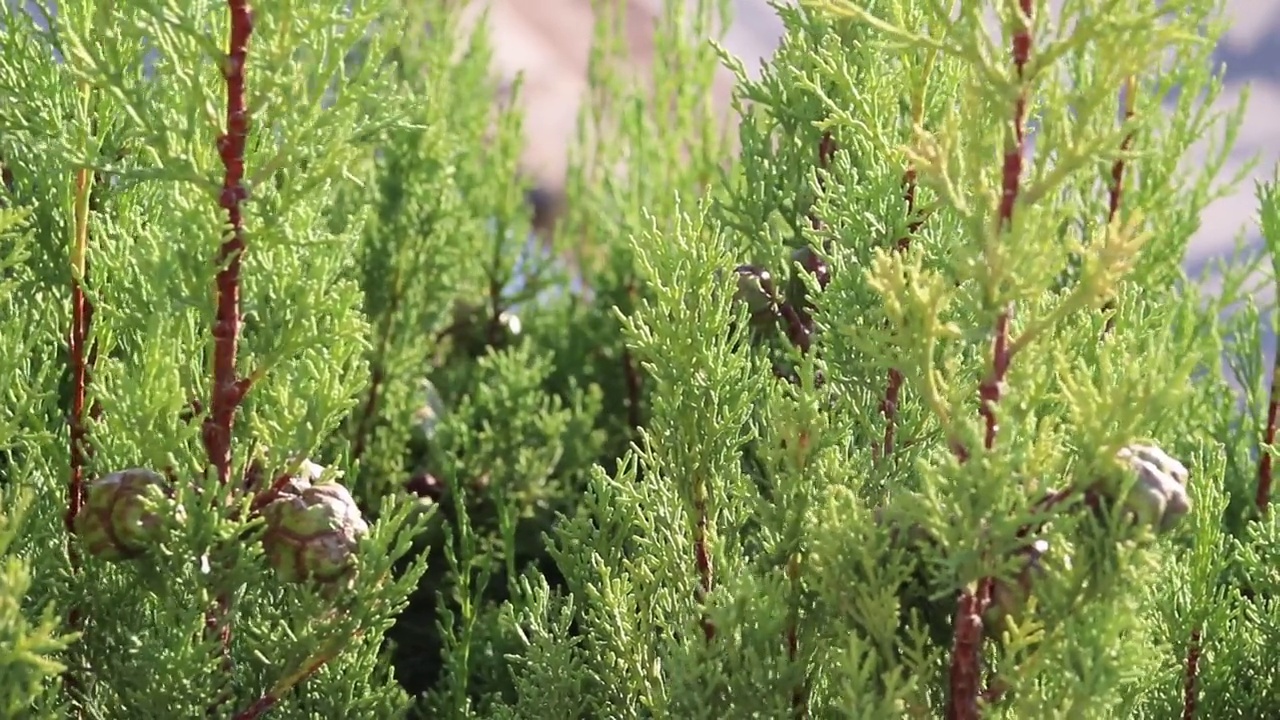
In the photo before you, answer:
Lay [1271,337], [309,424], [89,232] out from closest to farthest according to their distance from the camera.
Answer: [309,424] < [89,232] < [1271,337]

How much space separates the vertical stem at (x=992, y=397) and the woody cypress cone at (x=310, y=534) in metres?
0.31

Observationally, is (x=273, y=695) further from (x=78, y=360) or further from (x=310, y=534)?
(x=78, y=360)

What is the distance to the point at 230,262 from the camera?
0.66 m

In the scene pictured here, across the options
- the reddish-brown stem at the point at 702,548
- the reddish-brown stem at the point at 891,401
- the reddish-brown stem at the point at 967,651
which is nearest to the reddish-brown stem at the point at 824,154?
the reddish-brown stem at the point at 891,401

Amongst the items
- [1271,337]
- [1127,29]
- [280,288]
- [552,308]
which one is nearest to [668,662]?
[280,288]

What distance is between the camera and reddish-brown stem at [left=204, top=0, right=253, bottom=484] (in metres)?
0.65

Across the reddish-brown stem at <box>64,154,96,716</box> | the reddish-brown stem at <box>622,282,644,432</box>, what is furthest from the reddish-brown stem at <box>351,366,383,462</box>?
the reddish-brown stem at <box>64,154,96,716</box>

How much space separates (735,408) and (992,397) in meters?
0.19

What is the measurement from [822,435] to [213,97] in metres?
0.36

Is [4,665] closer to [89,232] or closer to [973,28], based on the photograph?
[89,232]

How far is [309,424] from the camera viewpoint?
2.22 feet

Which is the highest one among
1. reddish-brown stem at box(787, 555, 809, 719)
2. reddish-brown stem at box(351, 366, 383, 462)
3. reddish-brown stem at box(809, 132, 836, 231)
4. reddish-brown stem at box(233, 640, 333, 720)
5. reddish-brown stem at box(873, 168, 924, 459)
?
reddish-brown stem at box(809, 132, 836, 231)

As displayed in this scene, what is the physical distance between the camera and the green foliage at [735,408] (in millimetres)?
582

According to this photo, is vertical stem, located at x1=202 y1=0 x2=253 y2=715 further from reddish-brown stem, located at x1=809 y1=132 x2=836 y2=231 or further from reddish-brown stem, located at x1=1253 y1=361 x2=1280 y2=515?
reddish-brown stem, located at x1=1253 y1=361 x2=1280 y2=515
